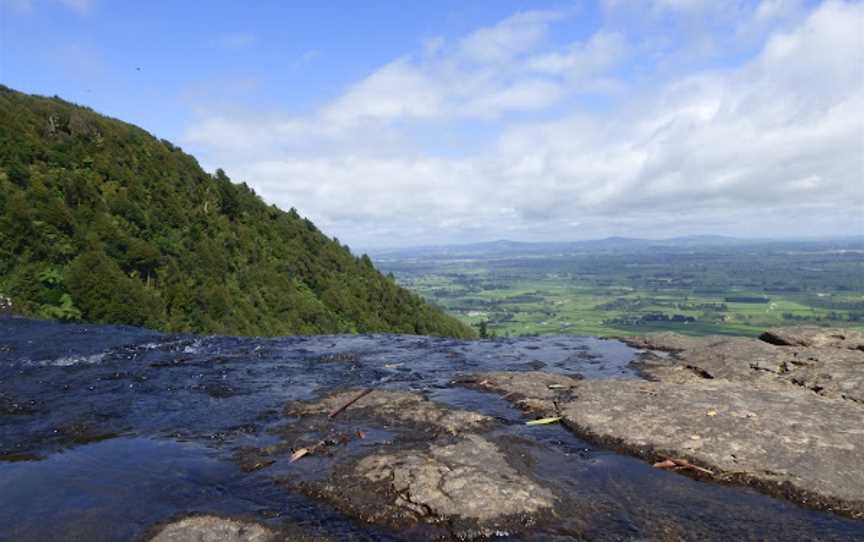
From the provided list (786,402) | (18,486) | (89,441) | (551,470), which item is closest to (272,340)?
(89,441)

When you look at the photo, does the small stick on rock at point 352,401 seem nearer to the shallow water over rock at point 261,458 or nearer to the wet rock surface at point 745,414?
the shallow water over rock at point 261,458

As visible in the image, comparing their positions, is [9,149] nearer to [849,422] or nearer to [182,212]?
[182,212]

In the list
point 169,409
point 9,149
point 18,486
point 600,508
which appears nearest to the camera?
point 600,508

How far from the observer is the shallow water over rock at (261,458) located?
630 cm

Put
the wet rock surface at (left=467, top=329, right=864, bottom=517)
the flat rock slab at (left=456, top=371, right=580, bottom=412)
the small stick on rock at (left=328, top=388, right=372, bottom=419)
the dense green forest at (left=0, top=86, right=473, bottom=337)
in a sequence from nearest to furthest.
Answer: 1. the wet rock surface at (left=467, top=329, right=864, bottom=517)
2. the small stick on rock at (left=328, top=388, right=372, bottom=419)
3. the flat rock slab at (left=456, top=371, right=580, bottom=412)
4. the dense green forest at (left=0, top=86, right=473, bottom=337)

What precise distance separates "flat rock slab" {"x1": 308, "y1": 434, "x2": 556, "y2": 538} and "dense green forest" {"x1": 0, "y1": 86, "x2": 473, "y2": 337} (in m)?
27.0

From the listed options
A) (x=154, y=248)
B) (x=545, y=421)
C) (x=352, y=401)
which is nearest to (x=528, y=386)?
(x=545, y=421)

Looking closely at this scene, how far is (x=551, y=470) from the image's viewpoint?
26.1 ft

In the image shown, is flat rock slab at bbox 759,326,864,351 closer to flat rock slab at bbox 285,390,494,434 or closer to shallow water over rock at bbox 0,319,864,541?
shallow water over rock at bbox 0,319,864,541

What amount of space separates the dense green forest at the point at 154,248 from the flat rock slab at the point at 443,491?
27015mm

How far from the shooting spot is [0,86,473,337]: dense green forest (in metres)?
29.0

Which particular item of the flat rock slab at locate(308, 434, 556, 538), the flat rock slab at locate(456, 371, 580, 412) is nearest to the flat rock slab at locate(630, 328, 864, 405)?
the flat rock slab at locate(456, 371, 580, 412)

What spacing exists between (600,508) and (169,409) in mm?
9864

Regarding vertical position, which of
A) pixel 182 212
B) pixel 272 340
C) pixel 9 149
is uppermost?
pixel 9 149
